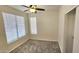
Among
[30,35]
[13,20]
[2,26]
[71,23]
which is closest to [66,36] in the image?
[71,23]

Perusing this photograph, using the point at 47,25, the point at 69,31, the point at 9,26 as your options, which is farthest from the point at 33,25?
the point at 69,31

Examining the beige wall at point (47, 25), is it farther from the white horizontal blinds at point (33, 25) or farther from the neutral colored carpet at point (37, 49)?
the neutral colored carpet at point (37, 49)

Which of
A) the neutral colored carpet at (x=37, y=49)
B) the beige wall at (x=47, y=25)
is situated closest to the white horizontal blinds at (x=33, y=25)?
the beige wall at (x=47, y=25)

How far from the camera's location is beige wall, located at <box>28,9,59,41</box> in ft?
17.5

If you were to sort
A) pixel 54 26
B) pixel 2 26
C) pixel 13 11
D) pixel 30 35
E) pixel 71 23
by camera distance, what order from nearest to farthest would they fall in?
pixel 71 23 → pixel 2 26 → pixel 13 11 → pixel 54 26 → pixel 30 35

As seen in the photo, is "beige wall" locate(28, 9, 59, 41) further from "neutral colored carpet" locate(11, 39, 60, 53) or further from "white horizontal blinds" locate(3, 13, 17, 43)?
"white horizontal blinds" locate(3, 13, 17, 43)

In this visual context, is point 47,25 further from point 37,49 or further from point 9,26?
point 9,26

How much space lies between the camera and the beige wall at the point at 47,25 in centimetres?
532
